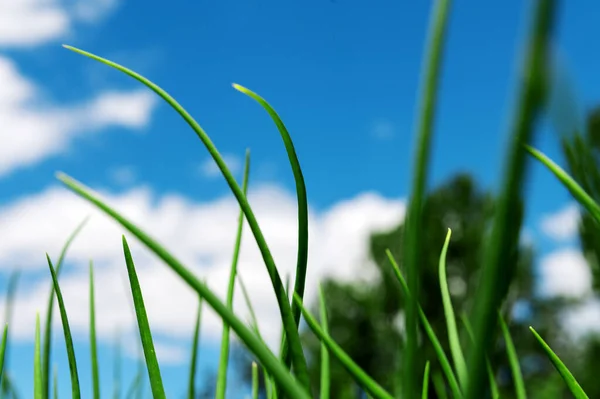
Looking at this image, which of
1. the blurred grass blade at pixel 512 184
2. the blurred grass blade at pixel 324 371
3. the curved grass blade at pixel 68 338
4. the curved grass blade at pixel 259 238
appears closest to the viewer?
the blurred grass blade at pixel 512 184

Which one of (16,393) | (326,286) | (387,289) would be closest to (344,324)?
(326,286)

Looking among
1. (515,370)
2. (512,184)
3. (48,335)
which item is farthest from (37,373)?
(512,184)

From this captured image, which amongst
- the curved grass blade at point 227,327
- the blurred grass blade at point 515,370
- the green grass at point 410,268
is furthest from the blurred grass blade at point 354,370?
the blurred grass blade at point 515,370

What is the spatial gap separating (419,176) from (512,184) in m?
0.06

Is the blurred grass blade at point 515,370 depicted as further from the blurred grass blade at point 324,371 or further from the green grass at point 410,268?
the blurred grass blade at point 324,371

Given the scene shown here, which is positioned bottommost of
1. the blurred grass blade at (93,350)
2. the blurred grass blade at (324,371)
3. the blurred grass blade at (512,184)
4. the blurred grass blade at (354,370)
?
the blurred grass blade at (512,184)

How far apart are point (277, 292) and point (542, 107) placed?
0.89ft

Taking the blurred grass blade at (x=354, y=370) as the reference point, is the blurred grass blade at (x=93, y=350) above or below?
above

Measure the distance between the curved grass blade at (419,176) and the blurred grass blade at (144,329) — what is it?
0.25 meters

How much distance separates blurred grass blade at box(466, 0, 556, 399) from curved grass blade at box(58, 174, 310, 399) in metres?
0.12

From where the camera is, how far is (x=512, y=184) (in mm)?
137

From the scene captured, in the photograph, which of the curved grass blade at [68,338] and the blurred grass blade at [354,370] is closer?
the blurred grass blade at [354,370]

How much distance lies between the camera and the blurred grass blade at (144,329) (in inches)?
17.4

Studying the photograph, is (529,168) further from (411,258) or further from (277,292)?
(277,292)
